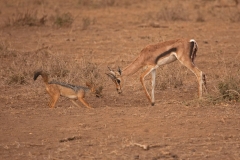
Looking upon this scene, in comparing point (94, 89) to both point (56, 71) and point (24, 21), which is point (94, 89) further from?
point (24, 21)

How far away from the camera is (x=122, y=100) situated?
32.9 feet

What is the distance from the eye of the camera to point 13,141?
22.2ft

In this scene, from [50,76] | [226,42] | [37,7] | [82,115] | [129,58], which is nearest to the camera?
[82,115]

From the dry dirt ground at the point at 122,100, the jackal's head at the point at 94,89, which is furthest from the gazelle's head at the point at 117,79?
the jackal's head at the point at 94,89

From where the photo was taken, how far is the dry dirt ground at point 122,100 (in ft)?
21.0

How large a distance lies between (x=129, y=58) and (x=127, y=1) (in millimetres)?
11592

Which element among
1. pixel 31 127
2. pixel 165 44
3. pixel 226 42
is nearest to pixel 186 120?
pixel 31 127

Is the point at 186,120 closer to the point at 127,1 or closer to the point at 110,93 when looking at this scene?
the point at 110,93

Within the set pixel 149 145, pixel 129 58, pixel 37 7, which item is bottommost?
pixel 149 145

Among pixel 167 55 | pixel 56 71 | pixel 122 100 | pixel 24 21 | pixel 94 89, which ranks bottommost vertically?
pixel 122 100

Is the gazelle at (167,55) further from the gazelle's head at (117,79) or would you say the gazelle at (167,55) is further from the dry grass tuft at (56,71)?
the dry grass tuft at (56,71)

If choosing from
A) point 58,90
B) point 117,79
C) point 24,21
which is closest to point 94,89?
point 117,79

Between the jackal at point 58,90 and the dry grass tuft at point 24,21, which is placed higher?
the dry grass tuft at point 24,21

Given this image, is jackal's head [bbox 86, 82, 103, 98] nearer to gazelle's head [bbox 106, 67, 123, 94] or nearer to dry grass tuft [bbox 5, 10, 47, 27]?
gazelle's head [bbox 106, 67, 123, 94]
